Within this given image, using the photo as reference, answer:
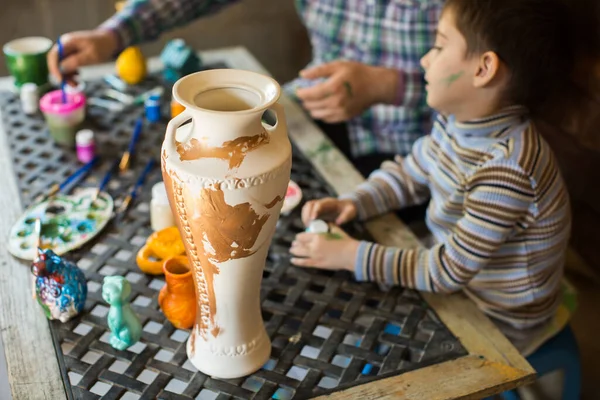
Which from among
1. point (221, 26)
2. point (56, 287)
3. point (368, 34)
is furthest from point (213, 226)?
point (221, 26)

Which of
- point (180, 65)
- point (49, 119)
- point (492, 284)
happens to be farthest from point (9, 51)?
point (492, 284)

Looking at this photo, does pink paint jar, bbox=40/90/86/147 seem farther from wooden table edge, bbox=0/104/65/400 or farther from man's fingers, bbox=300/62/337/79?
man's fingers, bbox=300/62/337/79

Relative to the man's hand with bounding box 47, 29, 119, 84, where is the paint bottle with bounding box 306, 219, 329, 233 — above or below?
below

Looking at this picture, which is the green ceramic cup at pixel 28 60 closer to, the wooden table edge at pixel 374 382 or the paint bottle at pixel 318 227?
the wooden table edge at pixel 374 382

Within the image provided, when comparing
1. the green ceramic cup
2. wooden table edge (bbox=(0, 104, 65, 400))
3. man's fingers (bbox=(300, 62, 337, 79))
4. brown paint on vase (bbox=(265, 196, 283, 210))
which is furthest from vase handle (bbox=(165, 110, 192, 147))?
the green ceramic cup

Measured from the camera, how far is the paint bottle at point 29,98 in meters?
1.34

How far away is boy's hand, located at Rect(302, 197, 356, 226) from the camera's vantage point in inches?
42.5

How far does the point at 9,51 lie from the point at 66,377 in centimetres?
82

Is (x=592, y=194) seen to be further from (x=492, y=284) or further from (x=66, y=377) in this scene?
(x=66, y=377)

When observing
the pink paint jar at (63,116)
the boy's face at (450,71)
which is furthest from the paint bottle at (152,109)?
the boy's face at (450,71)

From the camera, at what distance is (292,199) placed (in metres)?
1.14

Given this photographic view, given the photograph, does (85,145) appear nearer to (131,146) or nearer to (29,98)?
(131,146)

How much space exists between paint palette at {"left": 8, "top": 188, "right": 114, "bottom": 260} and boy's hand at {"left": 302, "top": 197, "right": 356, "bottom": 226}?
32cm

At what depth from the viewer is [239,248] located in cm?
73
